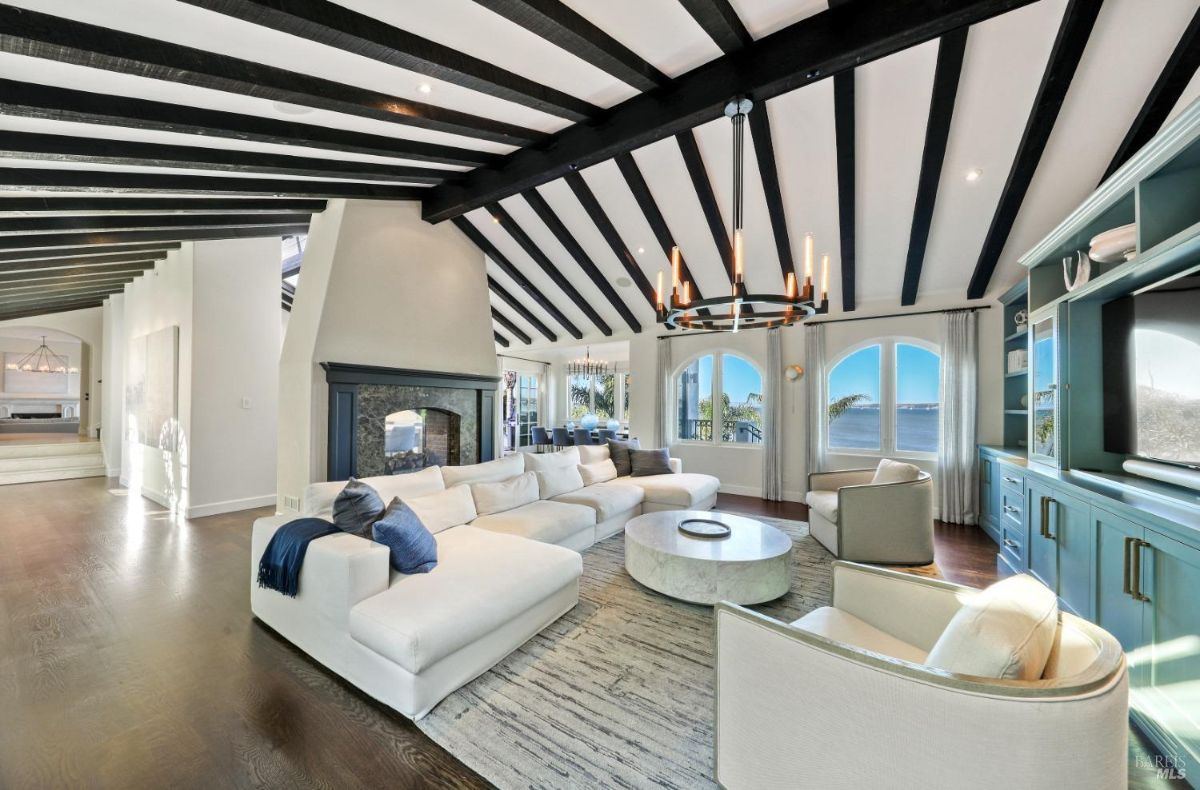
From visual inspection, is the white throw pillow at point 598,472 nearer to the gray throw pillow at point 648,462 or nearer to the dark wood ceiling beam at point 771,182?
the gray throw pillow at point 648,462

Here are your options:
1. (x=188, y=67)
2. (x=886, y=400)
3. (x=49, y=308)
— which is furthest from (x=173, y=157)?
(x=49, y=308)

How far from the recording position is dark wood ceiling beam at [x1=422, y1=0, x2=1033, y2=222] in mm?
2332

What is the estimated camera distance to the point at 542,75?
289 centimetres

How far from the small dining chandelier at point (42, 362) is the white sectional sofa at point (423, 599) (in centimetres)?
1234

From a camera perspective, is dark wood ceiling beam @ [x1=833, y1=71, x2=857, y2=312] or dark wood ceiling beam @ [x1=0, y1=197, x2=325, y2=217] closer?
dark wood ceiling beam @ [x1=833, y1=71, x2=857, y2=312]

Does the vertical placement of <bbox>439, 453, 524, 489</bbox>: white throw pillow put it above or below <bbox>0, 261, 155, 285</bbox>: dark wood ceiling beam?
below

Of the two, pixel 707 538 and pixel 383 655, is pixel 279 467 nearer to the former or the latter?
pixel 383 655

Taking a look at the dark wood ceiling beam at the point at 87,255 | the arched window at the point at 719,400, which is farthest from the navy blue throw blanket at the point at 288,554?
the arched window at the point at 719,400

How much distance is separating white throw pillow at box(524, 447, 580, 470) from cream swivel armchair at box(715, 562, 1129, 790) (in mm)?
3096

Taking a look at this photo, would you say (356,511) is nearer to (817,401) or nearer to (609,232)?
(609,232)

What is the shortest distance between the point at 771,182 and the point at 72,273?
8.33 metres

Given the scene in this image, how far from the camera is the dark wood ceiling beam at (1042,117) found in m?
2.53

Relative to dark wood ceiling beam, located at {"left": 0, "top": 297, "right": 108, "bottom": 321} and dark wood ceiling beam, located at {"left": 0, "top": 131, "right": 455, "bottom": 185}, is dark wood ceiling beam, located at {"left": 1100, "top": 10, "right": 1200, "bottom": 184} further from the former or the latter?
dark wood ceiling beam, located at {"left": 0, "top": 297, "right": 108, "bottom": 321}

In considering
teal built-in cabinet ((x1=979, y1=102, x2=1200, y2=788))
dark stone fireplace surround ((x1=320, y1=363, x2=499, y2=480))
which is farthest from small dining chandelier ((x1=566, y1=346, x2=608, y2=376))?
teal built-in cabinet ((x1=979, y1=102, x2=1200, y2=788))
